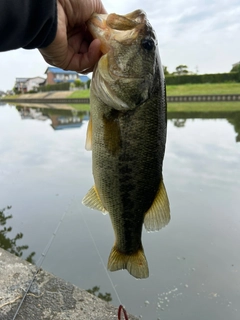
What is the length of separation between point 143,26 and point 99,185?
2.91ft

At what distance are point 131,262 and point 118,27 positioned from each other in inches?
53.6

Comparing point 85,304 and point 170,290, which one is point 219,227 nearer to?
point 170,290

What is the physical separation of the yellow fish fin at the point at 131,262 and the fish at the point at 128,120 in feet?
0.75

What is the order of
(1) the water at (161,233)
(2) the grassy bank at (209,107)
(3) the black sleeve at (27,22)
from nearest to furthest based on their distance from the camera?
(3) the black sleeve at (27,22), (1) the water at (161,233), (2) the grassy bank at (209,107)

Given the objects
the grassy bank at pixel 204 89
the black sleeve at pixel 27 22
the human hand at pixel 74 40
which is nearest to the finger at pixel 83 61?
the human hand at pixel 74 40

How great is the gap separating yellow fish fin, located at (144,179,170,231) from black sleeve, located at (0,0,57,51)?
102 centimetres

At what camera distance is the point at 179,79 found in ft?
121

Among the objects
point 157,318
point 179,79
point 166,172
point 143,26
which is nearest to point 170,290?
point 157,318

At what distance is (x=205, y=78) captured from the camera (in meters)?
36.3

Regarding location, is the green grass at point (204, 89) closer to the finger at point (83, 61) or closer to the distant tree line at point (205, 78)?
the distant tree line at point (205, 78)

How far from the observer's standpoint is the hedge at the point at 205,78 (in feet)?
116

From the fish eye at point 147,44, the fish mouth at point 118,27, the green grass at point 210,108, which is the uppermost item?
the fish mouth at point 118,27

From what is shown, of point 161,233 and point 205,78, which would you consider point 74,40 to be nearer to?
point 161,233

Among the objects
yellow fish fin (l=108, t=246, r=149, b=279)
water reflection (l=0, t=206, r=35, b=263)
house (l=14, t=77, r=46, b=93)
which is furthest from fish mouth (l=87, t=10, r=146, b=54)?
house (l=14, t=77, r=46, b=93)
